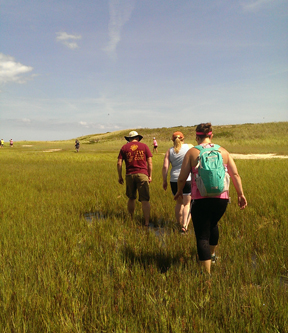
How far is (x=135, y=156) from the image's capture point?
18.9 ft

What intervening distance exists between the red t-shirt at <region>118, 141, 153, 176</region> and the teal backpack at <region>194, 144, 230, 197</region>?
112 inches

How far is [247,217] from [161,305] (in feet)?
12.4

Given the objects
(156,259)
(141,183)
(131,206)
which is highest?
(141,183)

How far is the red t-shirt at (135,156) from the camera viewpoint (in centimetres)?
576

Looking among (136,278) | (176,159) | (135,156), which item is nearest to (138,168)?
(135,156)

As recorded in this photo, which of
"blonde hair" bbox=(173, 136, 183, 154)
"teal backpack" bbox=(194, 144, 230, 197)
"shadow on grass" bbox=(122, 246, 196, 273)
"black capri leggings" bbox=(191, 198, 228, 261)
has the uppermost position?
"blonde hair" bbox=(173, 136, 183, 154)

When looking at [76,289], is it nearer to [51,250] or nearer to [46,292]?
[46,292]

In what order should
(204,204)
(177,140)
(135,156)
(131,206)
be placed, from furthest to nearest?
(131,206) → (135,156) → (177,140) → (204,204)

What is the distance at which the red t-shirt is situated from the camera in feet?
18.9

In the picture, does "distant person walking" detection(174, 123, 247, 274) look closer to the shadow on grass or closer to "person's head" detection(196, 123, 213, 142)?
"person's head" detection(196, 123, 213, 142)

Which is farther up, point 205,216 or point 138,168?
point 138,168

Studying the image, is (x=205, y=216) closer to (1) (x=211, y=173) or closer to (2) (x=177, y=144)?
(1) (x=211, y=173)

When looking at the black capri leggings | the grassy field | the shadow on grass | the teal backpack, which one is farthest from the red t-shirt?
the teal backpack

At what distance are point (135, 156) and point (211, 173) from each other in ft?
9.94
